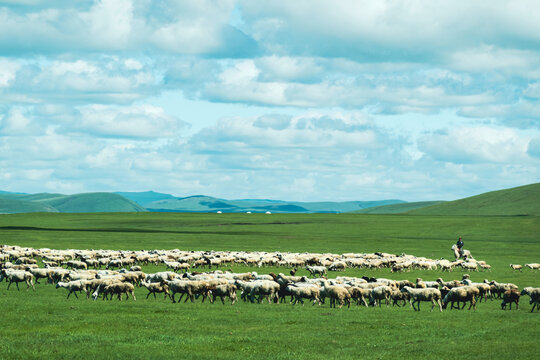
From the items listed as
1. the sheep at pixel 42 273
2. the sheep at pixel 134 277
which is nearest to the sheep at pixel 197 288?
the sheep at pixel 134 277

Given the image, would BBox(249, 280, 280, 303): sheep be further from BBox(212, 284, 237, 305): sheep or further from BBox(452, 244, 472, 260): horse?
BBox(452, 244, 472, 260): horse

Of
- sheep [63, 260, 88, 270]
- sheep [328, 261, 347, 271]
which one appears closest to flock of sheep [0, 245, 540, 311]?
sheep [63, 260, 88, 270]

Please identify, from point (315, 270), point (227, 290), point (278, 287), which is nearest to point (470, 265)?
point (315, 270)

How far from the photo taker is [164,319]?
859 inches

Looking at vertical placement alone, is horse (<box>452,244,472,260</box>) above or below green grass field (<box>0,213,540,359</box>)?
above

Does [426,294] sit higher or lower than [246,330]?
higher

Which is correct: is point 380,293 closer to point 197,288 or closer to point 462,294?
point 462,294

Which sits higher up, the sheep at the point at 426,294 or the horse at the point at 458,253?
the horse at the point at 458,253

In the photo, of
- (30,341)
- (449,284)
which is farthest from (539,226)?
(30,341)

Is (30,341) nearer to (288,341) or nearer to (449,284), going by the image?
(288,341)

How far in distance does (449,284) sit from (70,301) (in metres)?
18.2

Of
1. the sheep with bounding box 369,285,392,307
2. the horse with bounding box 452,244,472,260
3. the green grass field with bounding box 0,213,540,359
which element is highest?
the horse with bounding box 452,244,472,260

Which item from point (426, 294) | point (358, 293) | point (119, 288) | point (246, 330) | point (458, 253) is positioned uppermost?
point (458, 253)

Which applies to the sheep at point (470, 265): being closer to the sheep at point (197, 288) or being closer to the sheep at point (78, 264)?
the sheep at point (197, 288)
